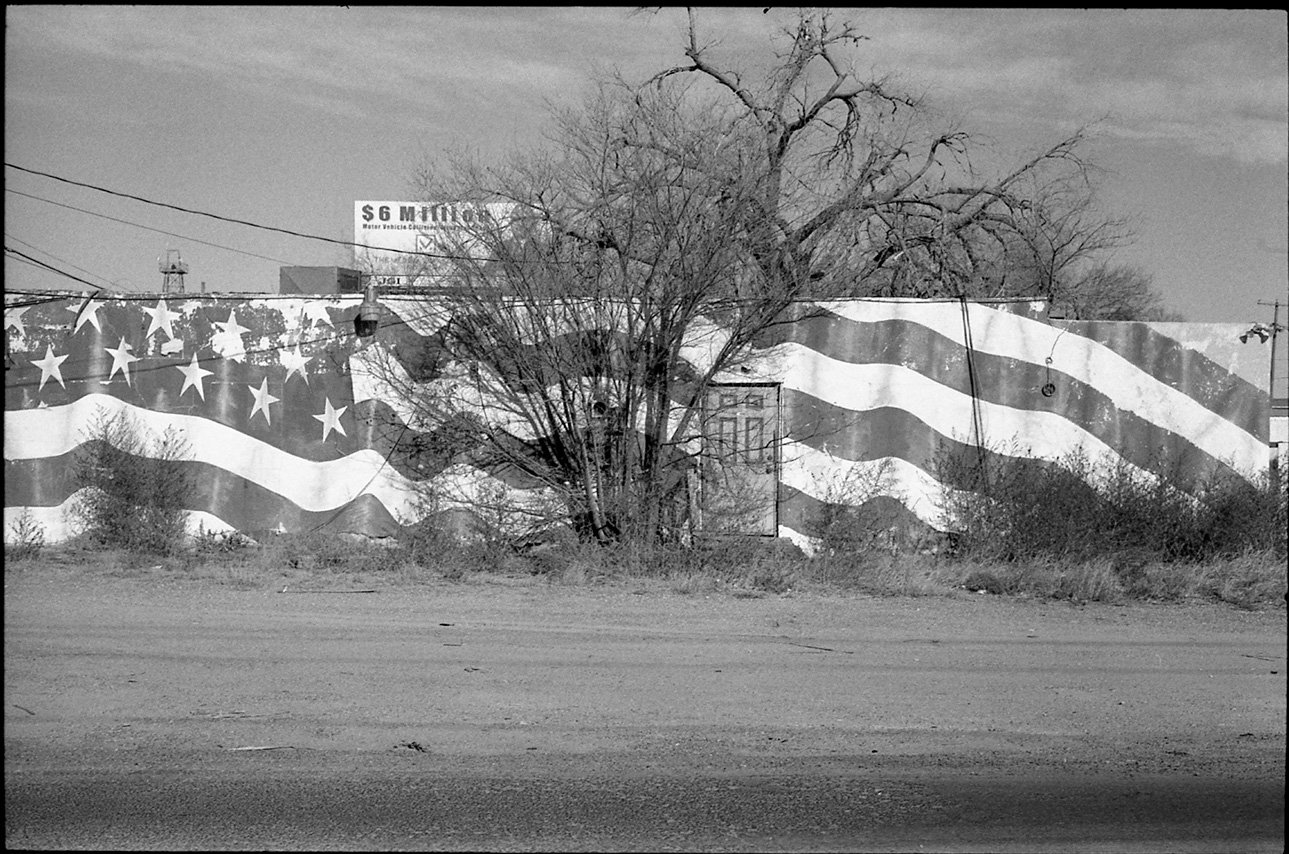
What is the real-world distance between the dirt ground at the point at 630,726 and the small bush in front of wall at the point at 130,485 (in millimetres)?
3033

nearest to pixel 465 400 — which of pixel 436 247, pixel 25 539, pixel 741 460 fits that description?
pixel 436 247

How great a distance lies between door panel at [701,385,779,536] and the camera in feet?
45.8

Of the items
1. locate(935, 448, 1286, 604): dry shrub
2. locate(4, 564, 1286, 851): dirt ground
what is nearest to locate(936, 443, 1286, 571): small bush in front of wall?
locate(935, 448, 1286, 604): dry shrub

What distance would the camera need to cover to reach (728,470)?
1441 cm

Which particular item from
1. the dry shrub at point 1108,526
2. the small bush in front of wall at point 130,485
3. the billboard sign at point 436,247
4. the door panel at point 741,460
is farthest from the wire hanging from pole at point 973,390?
the small bush in front of wall at point 130,485

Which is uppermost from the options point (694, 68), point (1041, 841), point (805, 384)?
point (694, 68)

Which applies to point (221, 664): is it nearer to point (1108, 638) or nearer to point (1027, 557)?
point (1108, 638)

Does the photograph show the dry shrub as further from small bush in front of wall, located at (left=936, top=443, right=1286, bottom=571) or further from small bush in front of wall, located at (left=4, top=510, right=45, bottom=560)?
small bush in front of wall, located at (left=4, top=510, right=45, bottom=560)

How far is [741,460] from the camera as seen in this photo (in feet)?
48.1

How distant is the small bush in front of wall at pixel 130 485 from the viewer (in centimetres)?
1434

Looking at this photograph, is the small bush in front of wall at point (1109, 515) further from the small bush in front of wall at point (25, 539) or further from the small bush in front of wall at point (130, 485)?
the small bush in front of wall at point (25, 539)

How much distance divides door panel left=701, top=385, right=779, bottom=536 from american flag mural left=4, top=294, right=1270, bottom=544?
0.12 metres

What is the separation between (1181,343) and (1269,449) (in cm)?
199

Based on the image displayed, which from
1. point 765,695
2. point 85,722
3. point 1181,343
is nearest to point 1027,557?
point 1181,343
